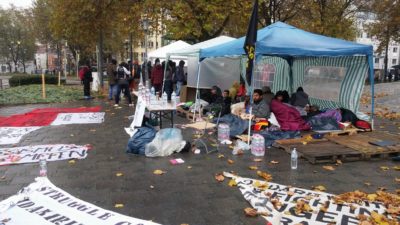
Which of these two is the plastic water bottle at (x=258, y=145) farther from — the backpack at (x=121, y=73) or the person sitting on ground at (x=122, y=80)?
the backpack at (x=121, y=73)

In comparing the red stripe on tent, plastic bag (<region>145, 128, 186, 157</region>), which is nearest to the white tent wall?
the red stripe on tent

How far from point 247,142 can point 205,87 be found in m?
7.49

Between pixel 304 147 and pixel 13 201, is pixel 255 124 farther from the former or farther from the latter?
pixel 13 201

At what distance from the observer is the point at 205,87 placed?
15.1 m

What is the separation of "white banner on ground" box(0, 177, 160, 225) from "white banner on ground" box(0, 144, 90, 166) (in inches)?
72.1

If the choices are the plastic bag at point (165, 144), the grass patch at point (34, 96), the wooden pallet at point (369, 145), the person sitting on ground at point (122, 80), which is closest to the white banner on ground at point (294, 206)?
the plastic bag at point (165, 144)

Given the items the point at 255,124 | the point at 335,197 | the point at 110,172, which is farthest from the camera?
the point at 255,124

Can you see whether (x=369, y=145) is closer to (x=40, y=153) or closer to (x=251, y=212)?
(x=251, y=212)

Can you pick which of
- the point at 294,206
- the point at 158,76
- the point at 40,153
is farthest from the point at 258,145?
the point at 158,76

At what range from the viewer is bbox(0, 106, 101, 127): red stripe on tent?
34.6ft

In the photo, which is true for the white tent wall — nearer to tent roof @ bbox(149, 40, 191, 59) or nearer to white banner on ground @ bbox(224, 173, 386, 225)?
tent roof @ bbox(149, 40, 191, 59)

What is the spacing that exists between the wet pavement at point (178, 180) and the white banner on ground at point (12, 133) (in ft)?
1.48

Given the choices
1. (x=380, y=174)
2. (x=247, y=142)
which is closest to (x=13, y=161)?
(x=247, y=142)

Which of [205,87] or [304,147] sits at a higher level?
[205,87]
